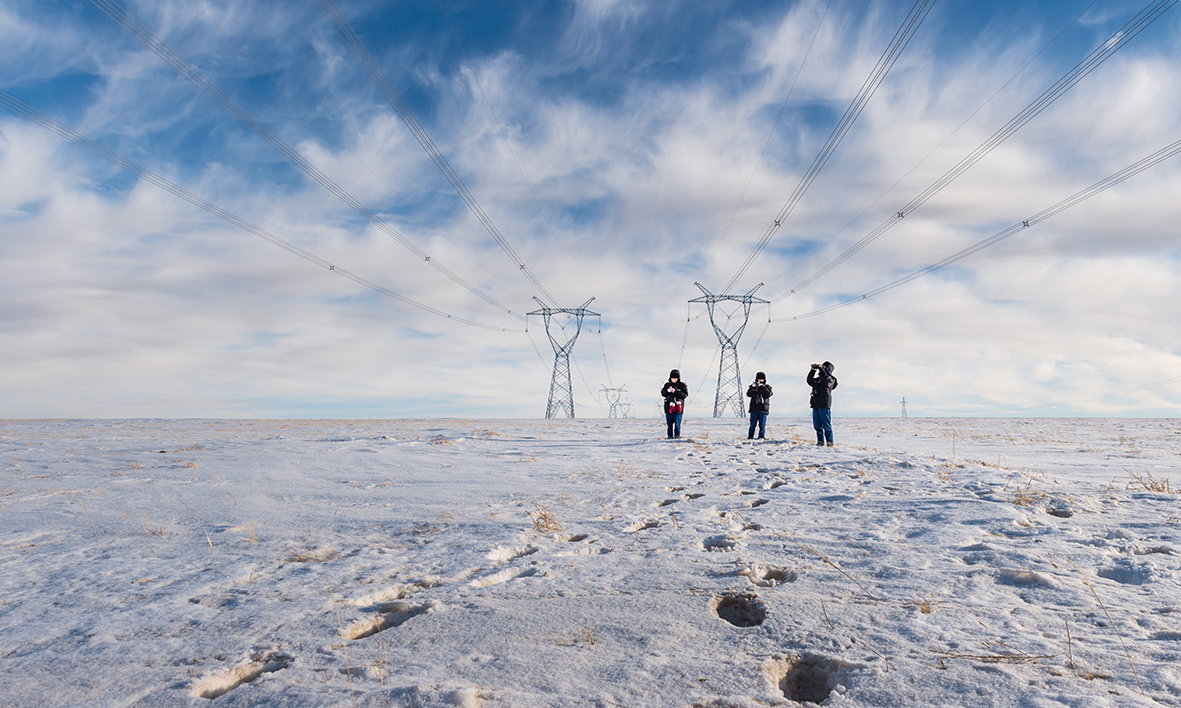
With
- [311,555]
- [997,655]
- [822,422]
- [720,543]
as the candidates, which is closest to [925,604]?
[997,655]

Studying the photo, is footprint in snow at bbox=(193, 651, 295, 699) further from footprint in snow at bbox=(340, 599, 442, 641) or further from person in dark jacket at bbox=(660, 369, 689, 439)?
person in dark jacket at bbox=(660, 369, 689, 439)

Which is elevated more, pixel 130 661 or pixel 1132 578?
pixel 1132 578

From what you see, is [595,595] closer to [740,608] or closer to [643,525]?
[740,608]

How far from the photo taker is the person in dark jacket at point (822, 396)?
1529cm

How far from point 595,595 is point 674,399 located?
13.8m

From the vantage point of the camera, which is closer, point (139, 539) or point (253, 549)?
point (253, 549)

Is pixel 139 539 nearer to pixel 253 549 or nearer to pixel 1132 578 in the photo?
pixel 253 549

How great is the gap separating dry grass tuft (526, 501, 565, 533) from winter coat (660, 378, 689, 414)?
36.5 feet

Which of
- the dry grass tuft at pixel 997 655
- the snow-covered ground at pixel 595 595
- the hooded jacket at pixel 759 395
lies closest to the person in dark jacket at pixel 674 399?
the hooded jacket at pixel 759 395

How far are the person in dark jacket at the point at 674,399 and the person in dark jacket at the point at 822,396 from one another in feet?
12.1

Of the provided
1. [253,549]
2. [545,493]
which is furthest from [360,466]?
[253,549]

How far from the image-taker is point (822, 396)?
15477mm

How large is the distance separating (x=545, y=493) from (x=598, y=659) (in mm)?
4919

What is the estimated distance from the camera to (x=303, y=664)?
3055 millimetres
